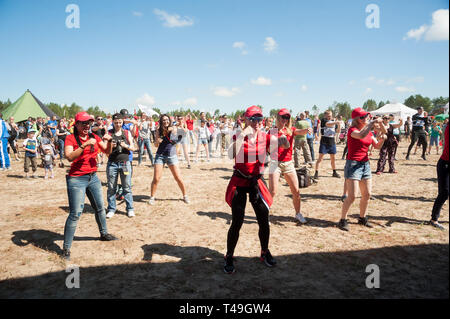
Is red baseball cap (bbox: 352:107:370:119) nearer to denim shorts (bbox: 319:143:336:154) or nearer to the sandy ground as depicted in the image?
the sandy ground

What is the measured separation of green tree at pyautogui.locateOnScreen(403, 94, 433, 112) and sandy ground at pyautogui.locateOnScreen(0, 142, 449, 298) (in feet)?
412

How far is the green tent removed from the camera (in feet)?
81.4

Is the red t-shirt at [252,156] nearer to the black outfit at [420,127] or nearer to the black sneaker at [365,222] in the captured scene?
the black sneaker at [365,222]

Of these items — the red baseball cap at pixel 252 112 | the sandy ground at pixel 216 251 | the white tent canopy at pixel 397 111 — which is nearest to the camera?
the sandy ground at pixel 216 251

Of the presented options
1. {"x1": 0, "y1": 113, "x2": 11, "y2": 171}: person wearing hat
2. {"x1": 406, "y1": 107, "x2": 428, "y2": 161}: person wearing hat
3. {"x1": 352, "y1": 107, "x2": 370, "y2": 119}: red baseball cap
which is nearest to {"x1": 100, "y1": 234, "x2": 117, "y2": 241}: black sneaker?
{"x1": 352, "y1": 107, "x2": 370, "y2": 119}: red baseball cap

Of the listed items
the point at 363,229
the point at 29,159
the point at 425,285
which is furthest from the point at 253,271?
the point at 29,159

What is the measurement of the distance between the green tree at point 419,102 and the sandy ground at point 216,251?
12555 centimetres

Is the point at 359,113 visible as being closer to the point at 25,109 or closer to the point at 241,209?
the point at 241,209

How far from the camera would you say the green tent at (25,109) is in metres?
24.8

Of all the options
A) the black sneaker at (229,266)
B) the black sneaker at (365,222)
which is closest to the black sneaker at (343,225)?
the black sneaker at (365,222)

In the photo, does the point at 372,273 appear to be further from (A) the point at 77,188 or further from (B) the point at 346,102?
(B) the point at 346,102

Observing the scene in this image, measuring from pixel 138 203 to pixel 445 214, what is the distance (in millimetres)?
7323

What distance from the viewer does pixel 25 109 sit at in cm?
2541

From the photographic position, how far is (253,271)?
12.3ft
